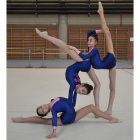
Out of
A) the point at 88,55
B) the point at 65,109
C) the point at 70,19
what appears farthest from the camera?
the point at 70,19

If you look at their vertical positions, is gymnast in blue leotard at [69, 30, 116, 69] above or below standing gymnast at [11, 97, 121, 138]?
above

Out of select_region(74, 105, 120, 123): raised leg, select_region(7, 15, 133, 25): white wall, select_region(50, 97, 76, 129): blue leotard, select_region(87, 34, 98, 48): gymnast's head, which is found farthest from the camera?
select_region(7, 15, 133, 25): white wall

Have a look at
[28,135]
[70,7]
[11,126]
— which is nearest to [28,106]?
[11,126]

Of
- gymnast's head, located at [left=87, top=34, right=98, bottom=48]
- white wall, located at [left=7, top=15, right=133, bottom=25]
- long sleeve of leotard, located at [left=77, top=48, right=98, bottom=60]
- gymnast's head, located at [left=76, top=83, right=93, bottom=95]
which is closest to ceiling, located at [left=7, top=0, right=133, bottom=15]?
white wall, located at [left=7, top=15, right=133, bottom=25]

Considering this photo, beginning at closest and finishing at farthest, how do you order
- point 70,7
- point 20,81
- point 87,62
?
1. point 87,62
2. point 20,81
3. point 70,7

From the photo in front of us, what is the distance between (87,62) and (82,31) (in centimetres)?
1225

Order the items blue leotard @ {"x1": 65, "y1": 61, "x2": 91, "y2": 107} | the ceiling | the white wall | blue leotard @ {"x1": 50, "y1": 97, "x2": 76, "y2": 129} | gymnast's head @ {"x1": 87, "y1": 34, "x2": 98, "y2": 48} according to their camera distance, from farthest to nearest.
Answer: the white wall
the ceiling
gymnast's head @ {"x1": 87, "y1": 34, "x2": 98, "y2": 48}
blue leotard @ {"x1": 65, "y1": 61, "x2": 91, "y2": 107}
blue leotard @ {"x1": 50, "y1": 97, "x2": 76, "y2": 129}

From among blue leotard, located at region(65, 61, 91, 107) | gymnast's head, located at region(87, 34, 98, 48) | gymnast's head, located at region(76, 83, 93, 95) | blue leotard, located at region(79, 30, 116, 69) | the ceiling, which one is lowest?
gymnast's head, located at region(76, 83, 93, 95)

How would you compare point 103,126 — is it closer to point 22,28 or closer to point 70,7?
point 70,7

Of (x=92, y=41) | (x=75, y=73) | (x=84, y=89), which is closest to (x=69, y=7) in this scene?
(x=92, y=41)

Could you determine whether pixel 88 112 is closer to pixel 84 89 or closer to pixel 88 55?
pixel 84 89

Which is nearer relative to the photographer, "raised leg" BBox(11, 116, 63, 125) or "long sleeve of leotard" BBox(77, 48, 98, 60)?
"raised leg" BBox(11, 116, 63, 125)

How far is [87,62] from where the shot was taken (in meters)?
3.29

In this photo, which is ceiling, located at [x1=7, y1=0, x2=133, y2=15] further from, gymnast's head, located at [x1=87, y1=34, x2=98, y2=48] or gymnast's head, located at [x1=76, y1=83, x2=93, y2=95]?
gymnast's head, located at [x1=76, y1=83, x2=93, y2=95]
